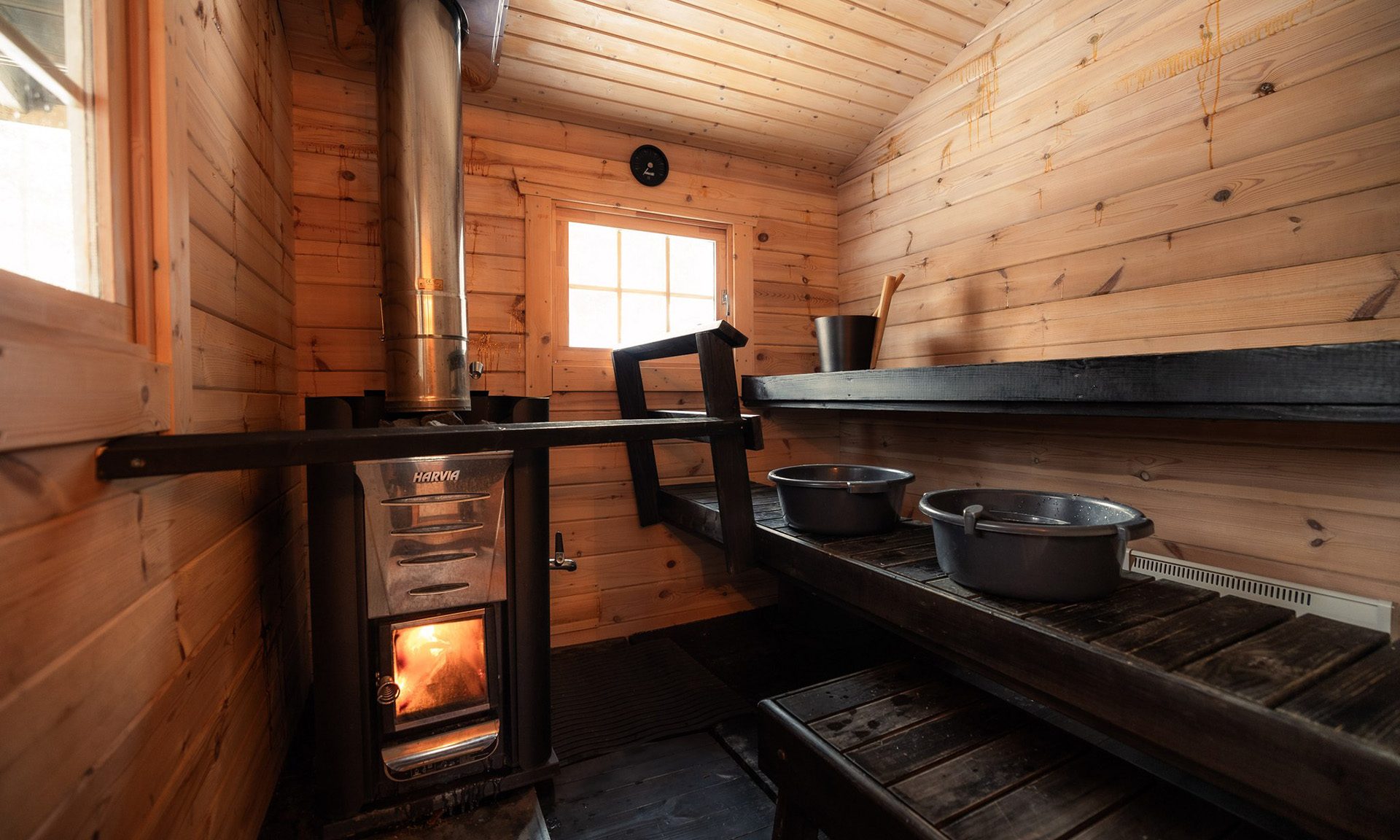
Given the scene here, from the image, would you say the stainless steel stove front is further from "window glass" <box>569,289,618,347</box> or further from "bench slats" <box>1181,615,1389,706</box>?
"bench slats" <box>1181,615,1389,706</box>

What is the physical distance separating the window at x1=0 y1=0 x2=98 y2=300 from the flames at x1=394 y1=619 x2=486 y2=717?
0.94m

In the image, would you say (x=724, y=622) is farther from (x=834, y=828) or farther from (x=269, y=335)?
(x=269, y=335)

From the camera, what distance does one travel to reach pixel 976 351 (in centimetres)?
233

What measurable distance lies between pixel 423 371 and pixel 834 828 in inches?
54.8

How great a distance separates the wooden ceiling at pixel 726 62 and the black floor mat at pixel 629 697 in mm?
2132

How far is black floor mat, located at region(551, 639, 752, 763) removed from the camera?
185 centimetres

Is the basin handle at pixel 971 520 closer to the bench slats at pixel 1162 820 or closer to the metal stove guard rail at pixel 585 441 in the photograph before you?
the bench slats at pixel 1162 820

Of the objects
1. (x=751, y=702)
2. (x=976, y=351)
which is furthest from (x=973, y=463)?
(x=751, y=702)

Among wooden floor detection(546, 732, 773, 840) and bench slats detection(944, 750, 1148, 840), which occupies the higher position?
bench slats detection(944, 750, 1148, 840)

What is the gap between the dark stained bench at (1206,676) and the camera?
0.74 metres

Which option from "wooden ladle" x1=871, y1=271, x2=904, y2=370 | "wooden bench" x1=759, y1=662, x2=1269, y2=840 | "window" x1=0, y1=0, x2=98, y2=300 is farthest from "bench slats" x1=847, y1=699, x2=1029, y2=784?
"wooden ladle" x1=871, y1=271, x2=904, y2=370

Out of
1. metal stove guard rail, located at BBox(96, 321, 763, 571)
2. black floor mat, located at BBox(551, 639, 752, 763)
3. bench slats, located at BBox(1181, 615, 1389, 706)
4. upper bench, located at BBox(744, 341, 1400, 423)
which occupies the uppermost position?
upper bench, located at BBox(744, 341, 1400, 423)

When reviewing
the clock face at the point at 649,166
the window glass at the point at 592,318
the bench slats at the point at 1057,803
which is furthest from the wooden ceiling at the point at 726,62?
the bench slats at the point at 1057,803

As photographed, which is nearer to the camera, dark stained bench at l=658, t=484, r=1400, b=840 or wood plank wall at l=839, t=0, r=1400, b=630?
dark stained bench at l=658, t=484, r=1400, b=840
